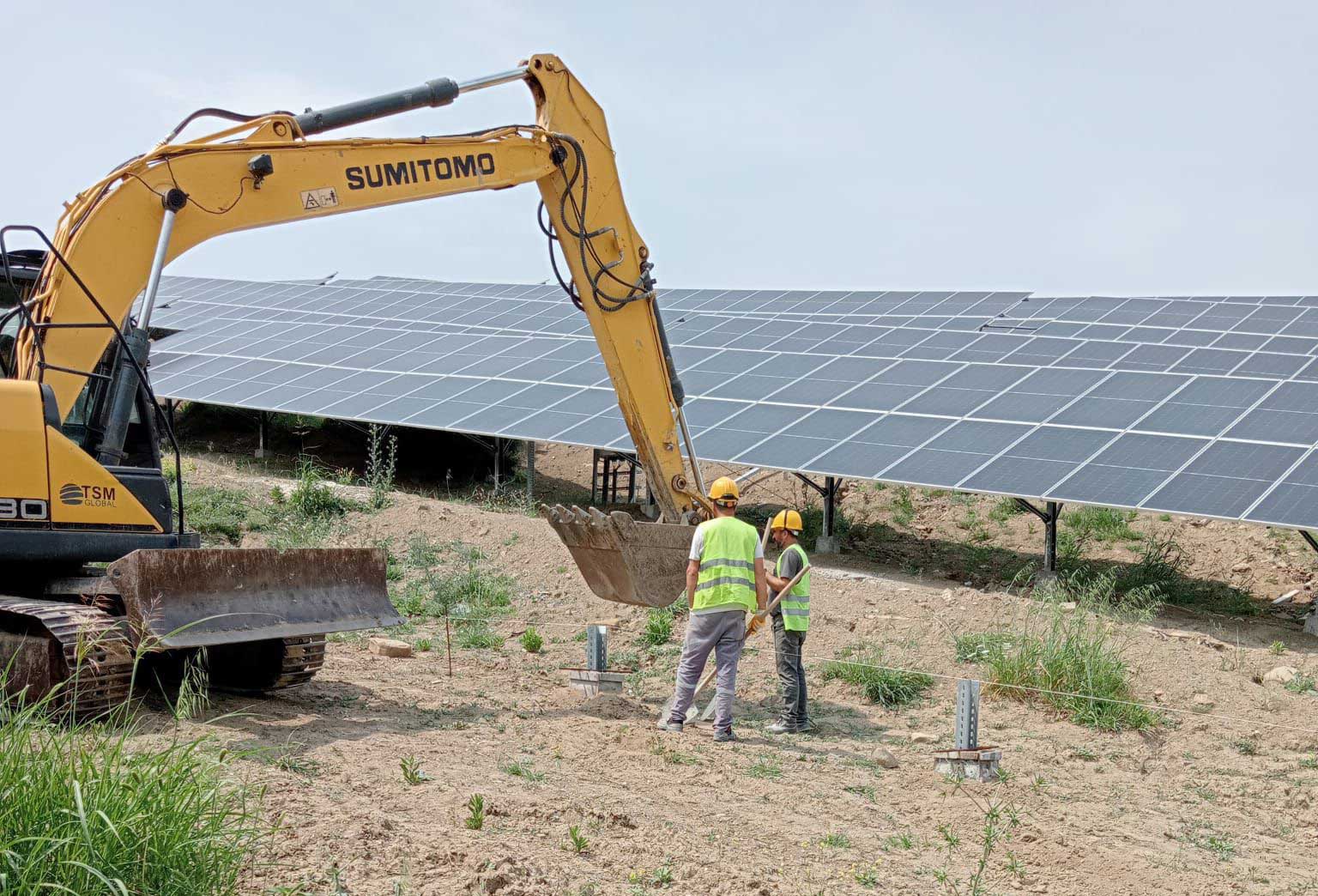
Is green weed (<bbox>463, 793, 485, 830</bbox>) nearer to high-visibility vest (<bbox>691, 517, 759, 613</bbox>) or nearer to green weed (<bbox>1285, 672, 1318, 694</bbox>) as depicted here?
high-visibility vest (<bbox>691, 517, 759, 613</bbox>)

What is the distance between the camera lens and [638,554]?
962cm

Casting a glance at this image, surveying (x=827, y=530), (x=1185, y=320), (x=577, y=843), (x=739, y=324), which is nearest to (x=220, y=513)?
(x=827, y=530)

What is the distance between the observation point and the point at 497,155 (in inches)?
385

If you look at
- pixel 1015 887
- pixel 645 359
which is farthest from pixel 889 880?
pixel 645 359

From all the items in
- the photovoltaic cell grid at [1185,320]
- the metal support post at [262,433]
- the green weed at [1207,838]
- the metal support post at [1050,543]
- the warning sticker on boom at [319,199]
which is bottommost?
the green weed at [1207,838]

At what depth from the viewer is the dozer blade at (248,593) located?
7695 millimetres

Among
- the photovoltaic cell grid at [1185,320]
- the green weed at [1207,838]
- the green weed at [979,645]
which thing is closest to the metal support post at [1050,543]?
the green weed at [979,645]

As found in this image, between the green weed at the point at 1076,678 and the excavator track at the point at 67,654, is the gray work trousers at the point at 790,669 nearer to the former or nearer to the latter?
the green weed at the point at 1076,678

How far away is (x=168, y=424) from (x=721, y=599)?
13.3 ft

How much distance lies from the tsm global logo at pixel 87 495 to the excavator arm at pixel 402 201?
23 centimetres

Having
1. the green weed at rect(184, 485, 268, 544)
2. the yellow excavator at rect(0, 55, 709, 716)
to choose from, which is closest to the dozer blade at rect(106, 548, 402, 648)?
the yellow excavator at rect(0, 55, 709, 716)

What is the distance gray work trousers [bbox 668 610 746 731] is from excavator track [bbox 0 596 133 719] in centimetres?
374

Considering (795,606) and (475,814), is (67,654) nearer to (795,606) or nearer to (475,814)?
(475,814)

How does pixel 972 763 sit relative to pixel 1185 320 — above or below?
below
